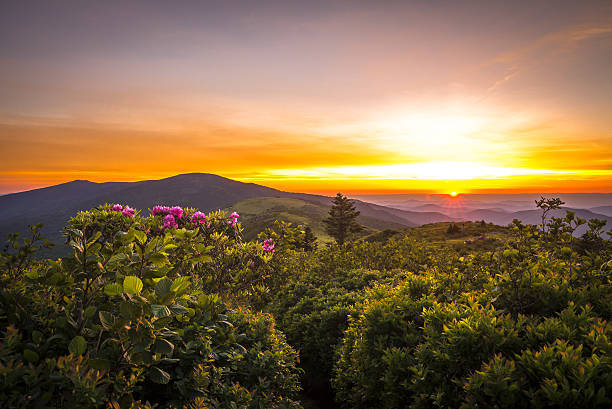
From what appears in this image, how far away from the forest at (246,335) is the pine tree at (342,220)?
5328 centimetres

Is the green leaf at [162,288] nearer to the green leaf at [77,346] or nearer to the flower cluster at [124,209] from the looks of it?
the green leaf at [77,346]

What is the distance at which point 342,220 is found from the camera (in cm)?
6019

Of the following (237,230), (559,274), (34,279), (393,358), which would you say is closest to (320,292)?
(237,230)

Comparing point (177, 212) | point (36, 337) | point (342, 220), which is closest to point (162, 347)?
point (36, 337)

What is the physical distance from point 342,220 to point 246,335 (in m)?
56.9

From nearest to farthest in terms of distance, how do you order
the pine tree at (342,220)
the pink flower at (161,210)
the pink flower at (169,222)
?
1. the pink flower at (169,222)
2. the pink flower at (161,210)
3. the pine tree at (342,220)

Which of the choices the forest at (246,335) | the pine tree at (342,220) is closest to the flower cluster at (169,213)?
the forest at (246,335)

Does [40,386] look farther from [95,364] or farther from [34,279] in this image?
[34,279]

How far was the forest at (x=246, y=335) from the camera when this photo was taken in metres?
1.90

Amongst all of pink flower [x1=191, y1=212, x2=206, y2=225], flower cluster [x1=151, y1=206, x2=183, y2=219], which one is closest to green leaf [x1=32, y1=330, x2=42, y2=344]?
pink flower [x1=191, y1=212, x2=206, y2=225]

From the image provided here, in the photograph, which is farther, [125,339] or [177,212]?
[177,212]

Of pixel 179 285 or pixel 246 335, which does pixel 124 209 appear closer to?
pixel 246 335

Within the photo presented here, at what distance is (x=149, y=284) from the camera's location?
2.29 m

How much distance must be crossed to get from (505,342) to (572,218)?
11.4 feet
